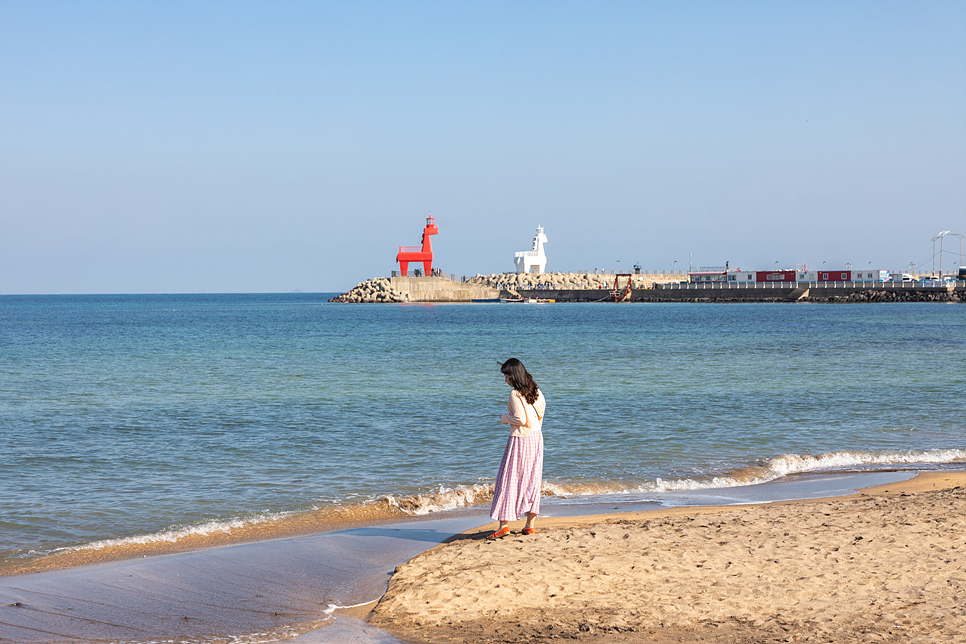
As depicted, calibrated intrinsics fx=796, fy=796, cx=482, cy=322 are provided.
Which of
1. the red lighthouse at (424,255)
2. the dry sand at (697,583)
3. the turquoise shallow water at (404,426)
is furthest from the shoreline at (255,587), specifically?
the red lighthouse at (424,255)

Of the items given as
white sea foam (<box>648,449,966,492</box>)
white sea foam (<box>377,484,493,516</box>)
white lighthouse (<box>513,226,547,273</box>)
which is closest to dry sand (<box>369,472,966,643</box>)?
white sea foam (<box>377,484,493,516</box>)

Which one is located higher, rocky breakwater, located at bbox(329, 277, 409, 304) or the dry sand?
rocky breakwater, located at bbox(329, 277, 409, 304)

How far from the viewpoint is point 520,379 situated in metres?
6.88

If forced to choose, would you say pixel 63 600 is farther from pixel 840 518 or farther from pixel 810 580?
pixel 840 518

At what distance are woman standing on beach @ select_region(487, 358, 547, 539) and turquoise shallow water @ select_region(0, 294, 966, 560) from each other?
9.34ft

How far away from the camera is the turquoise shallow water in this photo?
1023 centimetres

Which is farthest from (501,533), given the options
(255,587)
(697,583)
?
(255,587)

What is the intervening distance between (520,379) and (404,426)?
917cm

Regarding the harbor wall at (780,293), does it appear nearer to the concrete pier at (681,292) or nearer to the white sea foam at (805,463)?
the concrete pier at (681,292)

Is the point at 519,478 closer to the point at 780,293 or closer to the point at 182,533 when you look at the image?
the point at 182,533

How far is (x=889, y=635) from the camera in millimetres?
4984

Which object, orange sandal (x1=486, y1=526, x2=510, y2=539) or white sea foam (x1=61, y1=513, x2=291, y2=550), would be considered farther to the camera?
white sea foam (x1=61, y1=513, x2=291, y2=550)

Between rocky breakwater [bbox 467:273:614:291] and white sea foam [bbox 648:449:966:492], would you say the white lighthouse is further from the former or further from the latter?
white sea foam [bbox 648:449:966:492]

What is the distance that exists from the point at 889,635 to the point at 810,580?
989 mm
